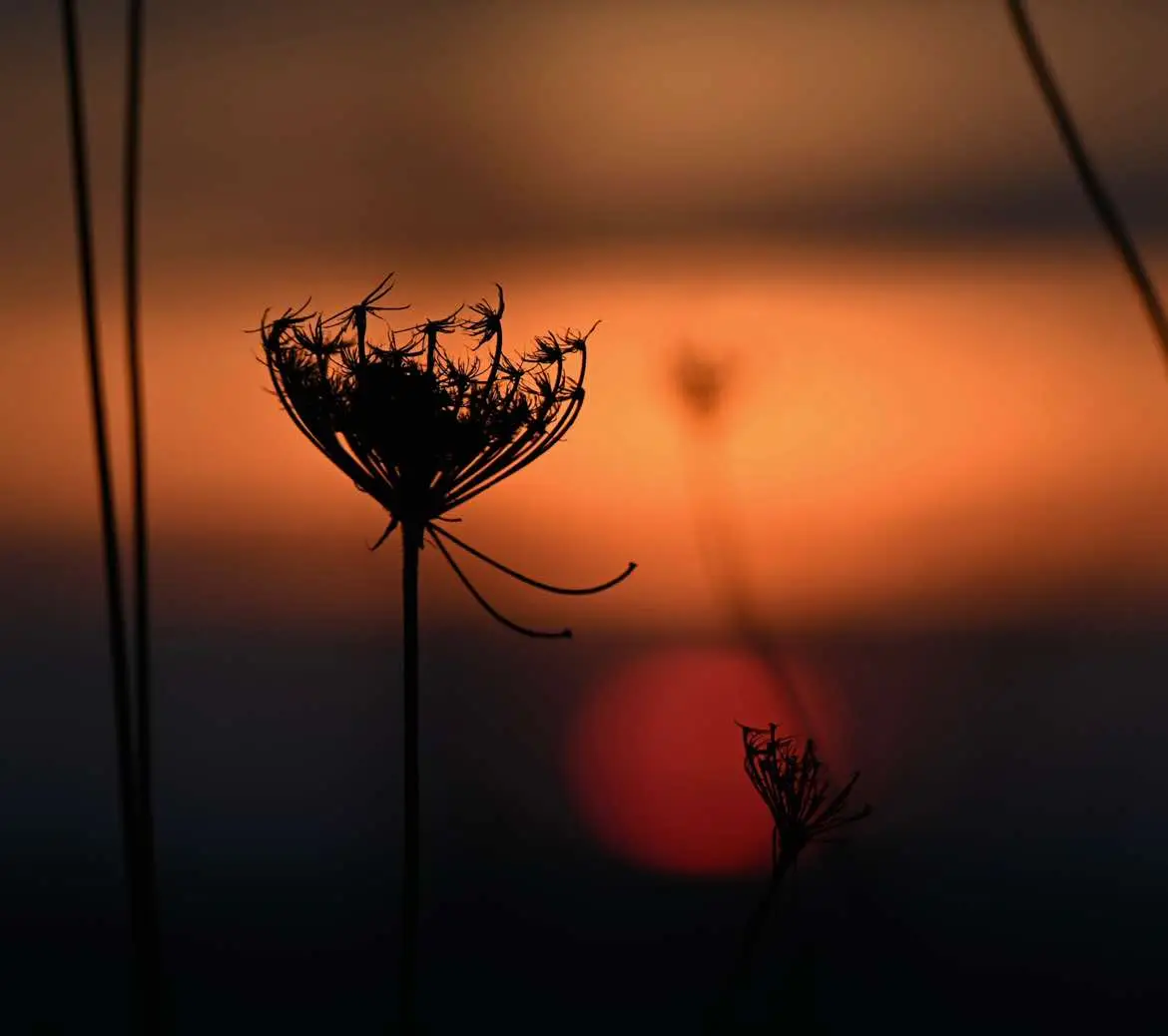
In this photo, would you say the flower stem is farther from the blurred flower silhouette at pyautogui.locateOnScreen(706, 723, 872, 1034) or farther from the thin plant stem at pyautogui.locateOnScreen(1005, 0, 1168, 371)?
the thin plant stem at pyautogui.locateOnScreen(1005, 0, 1168, 371)

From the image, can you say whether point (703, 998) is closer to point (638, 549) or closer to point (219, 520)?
point (638, 549)

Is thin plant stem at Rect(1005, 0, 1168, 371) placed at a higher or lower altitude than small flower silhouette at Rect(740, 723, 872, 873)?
higher

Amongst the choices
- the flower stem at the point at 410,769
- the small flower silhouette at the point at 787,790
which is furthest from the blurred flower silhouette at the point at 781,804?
the flower stem at the point at 410,769

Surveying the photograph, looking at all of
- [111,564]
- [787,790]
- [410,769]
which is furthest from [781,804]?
[111,564]

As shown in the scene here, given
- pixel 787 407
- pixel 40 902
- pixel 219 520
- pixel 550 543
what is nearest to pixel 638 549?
pixel 550 543

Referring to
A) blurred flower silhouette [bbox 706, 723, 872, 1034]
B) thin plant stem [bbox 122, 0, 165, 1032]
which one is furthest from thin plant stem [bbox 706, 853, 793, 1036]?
thin plant stem [bbox 122, 0, 165, 1032]

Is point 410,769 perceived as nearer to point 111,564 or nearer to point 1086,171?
point 111,564
